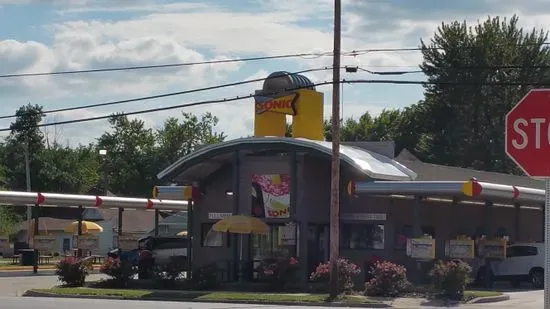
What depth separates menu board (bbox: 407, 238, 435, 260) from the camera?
113 feet

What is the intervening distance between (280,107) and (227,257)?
21.7 ft

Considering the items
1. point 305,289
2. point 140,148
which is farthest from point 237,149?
point 140,148

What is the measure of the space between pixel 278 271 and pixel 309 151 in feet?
15.6

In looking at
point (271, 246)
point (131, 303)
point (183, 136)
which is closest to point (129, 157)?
point (183, 136)

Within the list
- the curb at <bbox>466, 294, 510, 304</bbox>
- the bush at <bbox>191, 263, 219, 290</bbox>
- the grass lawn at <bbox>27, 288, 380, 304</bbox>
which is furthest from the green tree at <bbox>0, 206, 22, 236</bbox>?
the curb at <bbox>466, 294, 510, 304</bbox>

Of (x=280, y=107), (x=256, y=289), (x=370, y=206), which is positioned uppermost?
(x=280, y=107)

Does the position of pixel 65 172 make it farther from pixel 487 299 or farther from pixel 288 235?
pixel 487 299

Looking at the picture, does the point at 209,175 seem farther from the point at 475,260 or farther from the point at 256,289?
the point at 475,260

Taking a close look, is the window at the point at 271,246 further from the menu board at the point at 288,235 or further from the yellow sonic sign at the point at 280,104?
the yellow sonic sign at the point at 280,104

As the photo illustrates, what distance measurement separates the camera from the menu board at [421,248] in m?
34.4

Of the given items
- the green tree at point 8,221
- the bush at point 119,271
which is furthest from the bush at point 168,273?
the green tree at point 8,221

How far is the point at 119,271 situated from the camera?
1474 inches

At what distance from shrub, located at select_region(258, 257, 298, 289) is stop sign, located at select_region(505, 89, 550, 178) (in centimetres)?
2917

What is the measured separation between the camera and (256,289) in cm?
3606
